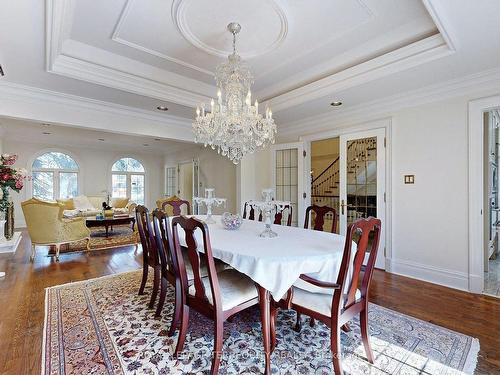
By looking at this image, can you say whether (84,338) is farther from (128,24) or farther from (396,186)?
(396,186)

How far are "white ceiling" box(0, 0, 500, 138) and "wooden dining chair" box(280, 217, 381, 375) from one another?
5.80 feet

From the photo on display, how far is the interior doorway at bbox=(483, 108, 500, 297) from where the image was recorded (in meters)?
3.28

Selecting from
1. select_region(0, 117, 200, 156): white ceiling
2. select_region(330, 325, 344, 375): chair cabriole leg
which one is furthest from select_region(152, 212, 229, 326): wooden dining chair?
select_region(0, 117, 200, 156): white ceiling

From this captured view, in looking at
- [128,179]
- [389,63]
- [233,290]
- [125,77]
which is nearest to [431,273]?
[389,63]

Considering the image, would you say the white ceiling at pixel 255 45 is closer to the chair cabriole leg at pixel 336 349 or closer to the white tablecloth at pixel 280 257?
the white tablecloth at pixel 280 257

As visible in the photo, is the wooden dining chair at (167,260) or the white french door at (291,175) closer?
the wooden dining chair at (167,260)

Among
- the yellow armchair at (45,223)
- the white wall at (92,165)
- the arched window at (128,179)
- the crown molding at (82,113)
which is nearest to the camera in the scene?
the crown molding at (82,113)

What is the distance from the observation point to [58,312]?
7.80 ft

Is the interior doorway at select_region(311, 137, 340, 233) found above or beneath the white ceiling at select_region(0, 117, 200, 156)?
beneath

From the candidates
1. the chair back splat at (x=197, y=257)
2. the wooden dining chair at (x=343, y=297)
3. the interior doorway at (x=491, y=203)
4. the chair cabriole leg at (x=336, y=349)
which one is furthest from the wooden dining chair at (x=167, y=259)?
the interior doorway at (x=491, y=203)

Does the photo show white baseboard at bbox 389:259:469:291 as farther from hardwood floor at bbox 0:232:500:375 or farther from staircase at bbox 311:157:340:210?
staircase at bbox 311:157:340:210

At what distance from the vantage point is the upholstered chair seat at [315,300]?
1.57 m

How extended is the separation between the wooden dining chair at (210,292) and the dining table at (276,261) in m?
0.17

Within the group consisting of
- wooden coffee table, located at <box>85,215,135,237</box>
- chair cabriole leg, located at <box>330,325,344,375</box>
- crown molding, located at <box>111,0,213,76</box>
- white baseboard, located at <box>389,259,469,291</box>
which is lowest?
white baseboard, located at <box>389,259,469,291</box>
